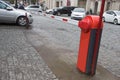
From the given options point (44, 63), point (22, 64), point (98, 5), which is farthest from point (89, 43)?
point (98, 5)

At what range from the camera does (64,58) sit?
262 inches

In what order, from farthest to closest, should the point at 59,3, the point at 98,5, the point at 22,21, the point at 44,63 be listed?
the point at 59,3 → the point at 98,5 → the point at 22,21 → the point at 44,63

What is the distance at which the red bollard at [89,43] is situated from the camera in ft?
16.4

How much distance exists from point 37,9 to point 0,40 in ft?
112

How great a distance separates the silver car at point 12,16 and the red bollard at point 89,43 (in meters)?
9.14

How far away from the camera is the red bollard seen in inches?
197

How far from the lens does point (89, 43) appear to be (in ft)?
16.7

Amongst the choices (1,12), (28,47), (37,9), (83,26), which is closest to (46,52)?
(28,47)

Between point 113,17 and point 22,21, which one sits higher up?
point 22,21

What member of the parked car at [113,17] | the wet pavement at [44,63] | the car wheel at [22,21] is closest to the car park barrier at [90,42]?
the wet pavement at [44,63]

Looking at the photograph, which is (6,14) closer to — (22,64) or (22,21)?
(22,21)

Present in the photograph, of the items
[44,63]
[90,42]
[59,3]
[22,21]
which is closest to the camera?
[90,42]

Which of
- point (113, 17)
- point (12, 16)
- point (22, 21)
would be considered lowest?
point (113, 17)

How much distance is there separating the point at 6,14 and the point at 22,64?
8.34m
